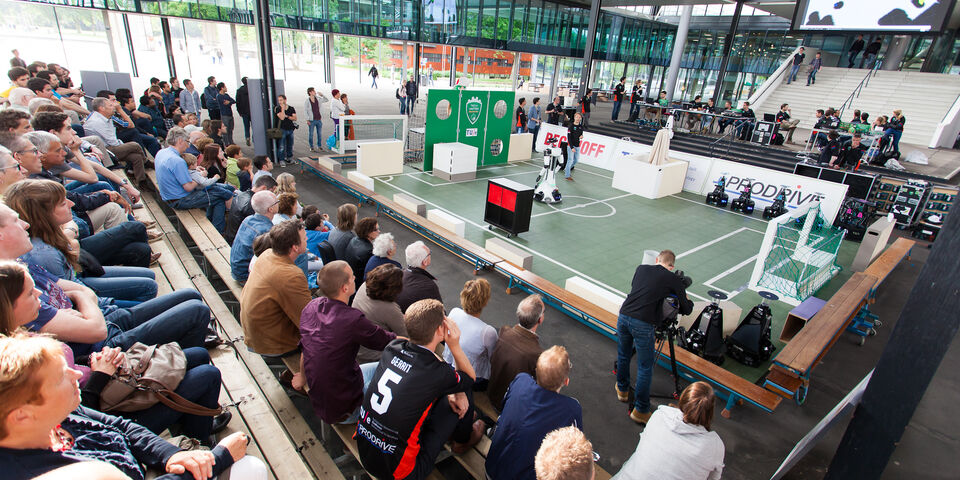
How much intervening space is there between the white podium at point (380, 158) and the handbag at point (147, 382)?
1027 cm

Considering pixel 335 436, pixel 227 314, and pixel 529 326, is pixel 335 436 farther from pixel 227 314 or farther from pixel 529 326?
pixel 529 326

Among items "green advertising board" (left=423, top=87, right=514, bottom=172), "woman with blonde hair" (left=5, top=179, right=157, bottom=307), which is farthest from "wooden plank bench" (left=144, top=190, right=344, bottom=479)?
"green advertising board" (left=423, top=87, right=514, bottom=172)

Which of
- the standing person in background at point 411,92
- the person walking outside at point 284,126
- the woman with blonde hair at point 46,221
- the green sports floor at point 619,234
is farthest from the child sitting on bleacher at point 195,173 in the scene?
the standing person in background at point 411,92

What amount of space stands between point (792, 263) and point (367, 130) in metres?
11.6

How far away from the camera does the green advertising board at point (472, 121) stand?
13477mm

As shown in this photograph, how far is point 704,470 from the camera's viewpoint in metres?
3.03

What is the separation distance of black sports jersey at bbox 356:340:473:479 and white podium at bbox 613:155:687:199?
1183 cm

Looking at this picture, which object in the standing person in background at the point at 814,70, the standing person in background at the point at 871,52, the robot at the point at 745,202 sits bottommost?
the robot at the point at 745,202

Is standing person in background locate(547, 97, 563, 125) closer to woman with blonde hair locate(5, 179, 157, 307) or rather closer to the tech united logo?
the tech united logo

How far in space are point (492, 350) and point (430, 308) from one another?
1.42m

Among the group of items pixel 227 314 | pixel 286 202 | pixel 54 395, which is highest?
pixel 54 395

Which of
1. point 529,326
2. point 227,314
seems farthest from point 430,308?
point 227,314

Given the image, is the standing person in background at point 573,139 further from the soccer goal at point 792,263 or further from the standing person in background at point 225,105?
the standing person in background at point 225,105

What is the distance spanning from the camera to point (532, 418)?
2.98 metres
